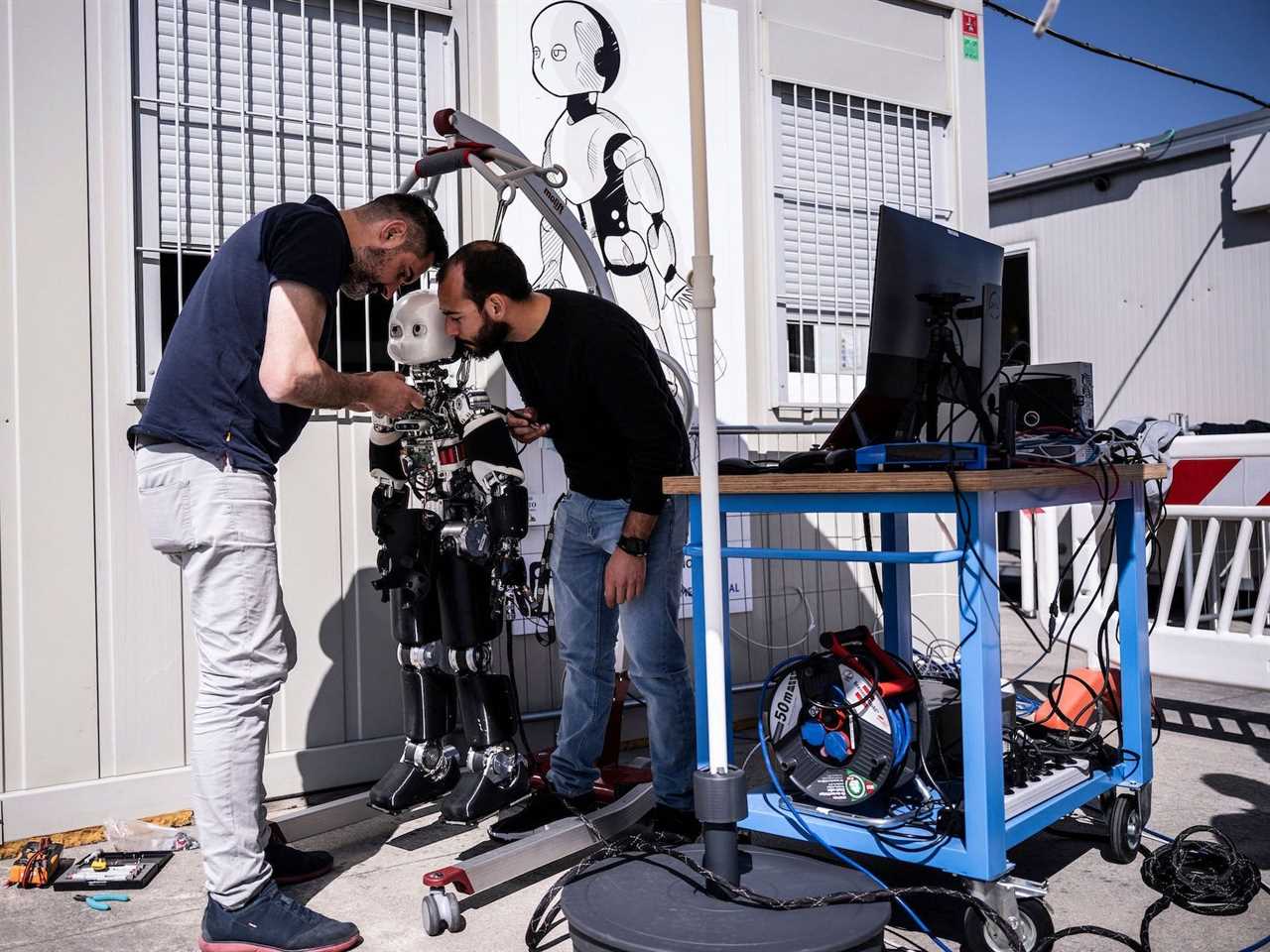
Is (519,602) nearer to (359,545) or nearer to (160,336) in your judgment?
(359,545)

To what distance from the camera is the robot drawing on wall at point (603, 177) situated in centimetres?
399

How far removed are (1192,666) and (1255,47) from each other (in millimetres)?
2333

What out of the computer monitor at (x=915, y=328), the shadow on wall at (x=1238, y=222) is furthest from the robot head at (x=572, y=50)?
the shadow on wall at (x=1238, y=222)

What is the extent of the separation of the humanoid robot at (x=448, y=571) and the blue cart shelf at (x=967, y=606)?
544 millimetres

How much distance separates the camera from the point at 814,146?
15.5 feet

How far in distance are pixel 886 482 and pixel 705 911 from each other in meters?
0.92

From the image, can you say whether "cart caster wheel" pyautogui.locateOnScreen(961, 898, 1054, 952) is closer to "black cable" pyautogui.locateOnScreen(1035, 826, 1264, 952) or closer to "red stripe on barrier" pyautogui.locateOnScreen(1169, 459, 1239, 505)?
"black cable" pyautogui.locateOnScreen(1035, 826, 1264, 952)

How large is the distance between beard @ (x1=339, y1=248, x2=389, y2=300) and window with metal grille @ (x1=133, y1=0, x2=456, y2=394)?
0.94m

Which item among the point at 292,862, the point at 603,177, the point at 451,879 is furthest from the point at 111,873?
the point at 603,177

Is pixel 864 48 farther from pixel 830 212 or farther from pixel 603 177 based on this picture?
pixel 603 177

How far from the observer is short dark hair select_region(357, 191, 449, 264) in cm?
261

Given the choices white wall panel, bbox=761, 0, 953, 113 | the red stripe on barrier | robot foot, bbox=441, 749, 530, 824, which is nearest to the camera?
robot foot, bbox=441, 749, 530, 824

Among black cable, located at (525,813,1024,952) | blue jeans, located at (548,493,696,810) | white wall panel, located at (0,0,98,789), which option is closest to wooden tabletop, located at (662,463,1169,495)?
blue jeans, located at (548,493,696,810)

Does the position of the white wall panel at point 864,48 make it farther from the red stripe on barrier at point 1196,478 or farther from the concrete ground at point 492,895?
the concrete ground at point 492,895
